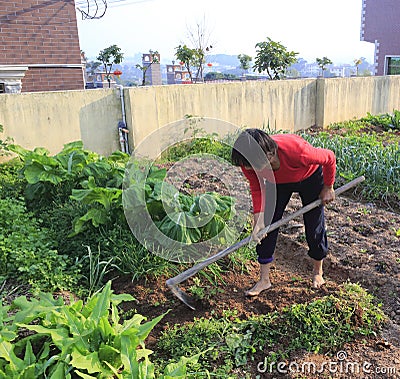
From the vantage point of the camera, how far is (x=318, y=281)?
10.7 ft

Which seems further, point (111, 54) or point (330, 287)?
point (111, 54)

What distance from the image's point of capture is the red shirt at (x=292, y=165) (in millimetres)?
2762

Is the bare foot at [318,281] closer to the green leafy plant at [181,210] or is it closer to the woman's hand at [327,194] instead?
the woman's hand at [327,194]

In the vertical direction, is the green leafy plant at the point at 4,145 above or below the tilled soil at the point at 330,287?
above

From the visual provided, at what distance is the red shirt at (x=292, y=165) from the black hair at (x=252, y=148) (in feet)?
0.45

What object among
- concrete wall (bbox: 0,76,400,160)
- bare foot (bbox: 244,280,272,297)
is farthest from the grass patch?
concrete wall (bbox: 0,76,400,160)

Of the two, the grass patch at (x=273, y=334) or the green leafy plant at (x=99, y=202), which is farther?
the green leafy plant at (x=99, y=202)

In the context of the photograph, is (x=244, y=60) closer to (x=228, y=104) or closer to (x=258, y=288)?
(x=228, y=104)

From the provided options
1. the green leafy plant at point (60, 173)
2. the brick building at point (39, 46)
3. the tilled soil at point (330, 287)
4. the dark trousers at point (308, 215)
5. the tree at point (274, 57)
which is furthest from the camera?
the tree at point (274, 57)

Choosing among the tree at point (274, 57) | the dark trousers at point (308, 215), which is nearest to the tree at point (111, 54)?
the tree at point (274, 57)

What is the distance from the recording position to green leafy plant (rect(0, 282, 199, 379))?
1982 millimetres

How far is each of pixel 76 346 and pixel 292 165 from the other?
1665mm

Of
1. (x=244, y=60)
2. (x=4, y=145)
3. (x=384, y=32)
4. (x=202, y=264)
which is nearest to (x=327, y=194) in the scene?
(x=202, y=264)

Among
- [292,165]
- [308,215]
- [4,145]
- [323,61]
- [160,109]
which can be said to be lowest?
[308,215]
